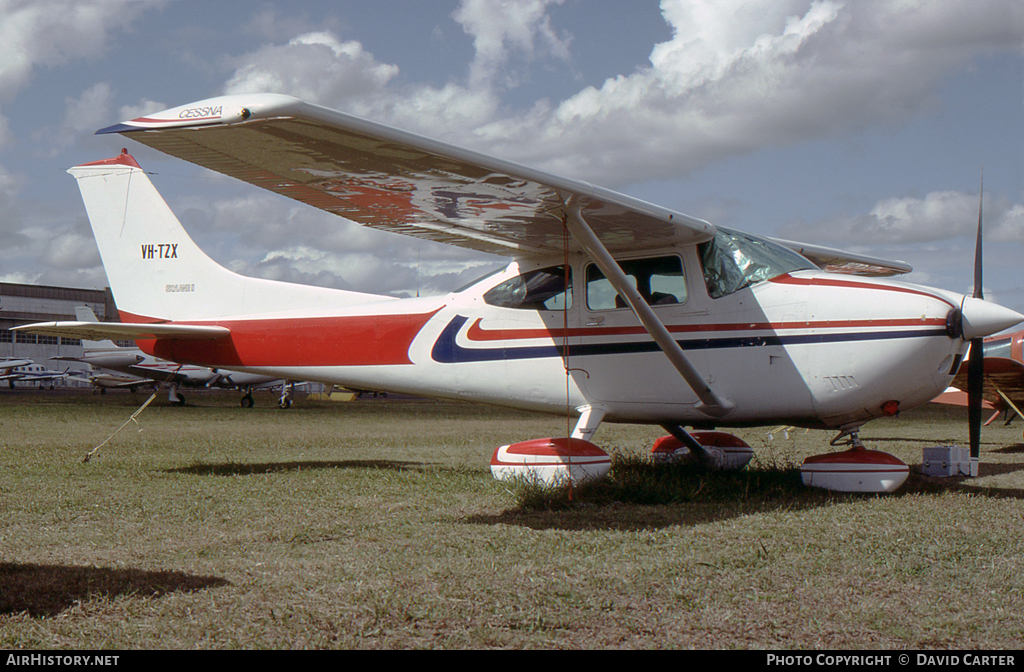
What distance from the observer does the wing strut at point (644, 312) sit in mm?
5980

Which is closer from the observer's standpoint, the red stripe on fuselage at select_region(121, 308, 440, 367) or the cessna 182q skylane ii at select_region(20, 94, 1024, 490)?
the cessna 182q skylane ii at select_region(20, 94, 1024, 490)

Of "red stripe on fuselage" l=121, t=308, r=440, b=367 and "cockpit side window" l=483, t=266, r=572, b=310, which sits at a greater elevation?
"cockpit side window" l=483, t=266, r=572, b=310

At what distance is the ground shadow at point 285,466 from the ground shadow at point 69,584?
176 inches

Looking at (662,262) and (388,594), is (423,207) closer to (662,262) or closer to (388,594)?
(662,262)

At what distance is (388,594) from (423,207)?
3.63 m

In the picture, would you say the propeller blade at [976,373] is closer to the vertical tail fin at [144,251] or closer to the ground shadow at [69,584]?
the ground shadow at [69,584]

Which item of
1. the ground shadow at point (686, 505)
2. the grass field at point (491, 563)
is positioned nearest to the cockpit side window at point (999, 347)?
the grass field at point (491, 563)

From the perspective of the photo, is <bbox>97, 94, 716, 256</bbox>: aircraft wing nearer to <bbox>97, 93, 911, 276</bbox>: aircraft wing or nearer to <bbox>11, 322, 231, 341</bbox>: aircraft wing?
<bbox>97, 93, 911, 276</bbox>: aircraft wing

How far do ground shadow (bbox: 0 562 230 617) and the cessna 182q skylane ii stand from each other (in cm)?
233

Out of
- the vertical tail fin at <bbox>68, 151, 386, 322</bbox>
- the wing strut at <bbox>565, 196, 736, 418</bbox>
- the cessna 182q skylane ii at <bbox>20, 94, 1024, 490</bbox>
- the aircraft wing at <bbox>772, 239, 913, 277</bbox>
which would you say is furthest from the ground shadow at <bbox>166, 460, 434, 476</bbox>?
the aircraft wing at <bbox>772, 239, 913, 277</bbox>

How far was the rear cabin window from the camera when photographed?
6965 mm

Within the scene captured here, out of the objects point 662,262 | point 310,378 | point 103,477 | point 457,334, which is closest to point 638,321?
point 662,262

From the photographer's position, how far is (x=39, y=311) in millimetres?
77438

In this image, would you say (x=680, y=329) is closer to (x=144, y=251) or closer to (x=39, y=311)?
(x=144, y=251)
